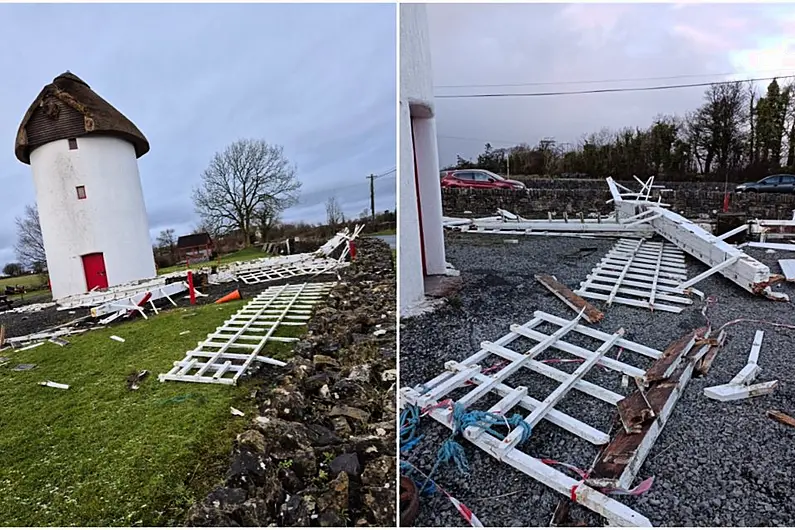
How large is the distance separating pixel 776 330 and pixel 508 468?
7.37 ft

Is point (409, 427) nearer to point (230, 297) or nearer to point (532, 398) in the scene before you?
point (532, 398)

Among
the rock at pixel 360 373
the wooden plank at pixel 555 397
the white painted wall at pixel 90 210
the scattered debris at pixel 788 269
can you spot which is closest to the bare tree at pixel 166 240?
the white painted wall at pixel 90 210

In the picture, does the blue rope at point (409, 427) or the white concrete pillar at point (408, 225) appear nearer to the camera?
the blue rope at point (409, 427)

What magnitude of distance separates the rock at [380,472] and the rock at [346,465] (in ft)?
0.08

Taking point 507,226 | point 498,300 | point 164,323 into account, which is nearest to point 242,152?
point 164,323

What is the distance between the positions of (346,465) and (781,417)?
5.41 ft

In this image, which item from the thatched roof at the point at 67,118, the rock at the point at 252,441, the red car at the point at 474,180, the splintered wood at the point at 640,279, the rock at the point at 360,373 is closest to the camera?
the rock at the point at 252,441

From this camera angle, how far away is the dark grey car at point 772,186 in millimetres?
9453

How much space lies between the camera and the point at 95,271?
1581mm

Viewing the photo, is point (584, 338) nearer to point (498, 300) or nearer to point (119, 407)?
point (498, 300)

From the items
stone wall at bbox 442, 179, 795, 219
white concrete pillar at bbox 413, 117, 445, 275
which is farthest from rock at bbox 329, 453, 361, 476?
stone wall at bbox 442, 179, 795, 219

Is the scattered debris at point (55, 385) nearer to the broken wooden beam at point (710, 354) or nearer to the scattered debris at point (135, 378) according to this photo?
the scattered debris at point (135, 378)

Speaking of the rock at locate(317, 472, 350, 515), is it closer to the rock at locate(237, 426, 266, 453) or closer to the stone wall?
the rock at locate(237, 426, 266, 453)

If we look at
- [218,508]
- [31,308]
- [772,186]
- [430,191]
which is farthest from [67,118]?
[772,186]
